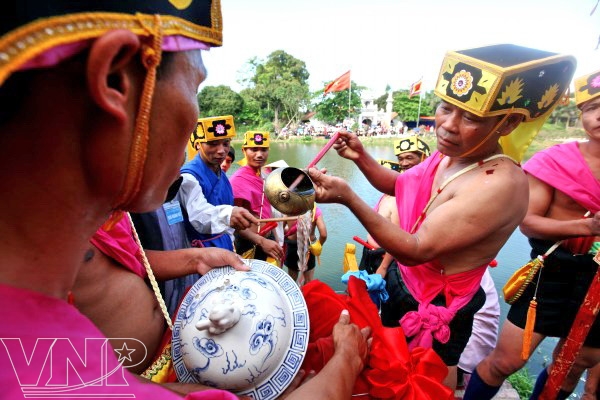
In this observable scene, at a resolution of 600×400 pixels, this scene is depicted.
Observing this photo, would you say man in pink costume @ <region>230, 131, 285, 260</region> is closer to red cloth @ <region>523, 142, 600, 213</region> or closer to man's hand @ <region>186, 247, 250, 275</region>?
man's hand @ <region>186, 247, 250, 275</region>

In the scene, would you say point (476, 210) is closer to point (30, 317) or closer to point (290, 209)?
point (290, 209)

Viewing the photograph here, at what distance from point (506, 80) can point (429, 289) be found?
3.93 ft

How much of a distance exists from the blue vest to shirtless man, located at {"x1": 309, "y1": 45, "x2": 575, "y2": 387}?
200 centimetres

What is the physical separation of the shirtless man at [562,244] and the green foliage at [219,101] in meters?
29.0

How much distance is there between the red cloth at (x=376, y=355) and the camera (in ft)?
4.22

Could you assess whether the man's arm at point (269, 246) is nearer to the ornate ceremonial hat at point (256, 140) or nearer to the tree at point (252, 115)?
the ornate ceremonial hat at point (256, 140)

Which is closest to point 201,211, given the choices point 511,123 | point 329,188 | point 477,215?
point 329,188

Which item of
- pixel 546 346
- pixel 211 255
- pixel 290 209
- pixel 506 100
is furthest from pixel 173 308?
pixel 546 346

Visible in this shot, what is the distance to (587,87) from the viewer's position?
2.39m

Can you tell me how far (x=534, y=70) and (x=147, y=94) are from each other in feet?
6.27

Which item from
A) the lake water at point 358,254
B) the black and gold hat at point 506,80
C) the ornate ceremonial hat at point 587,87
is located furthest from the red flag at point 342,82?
the black and gold hat at point 506,80

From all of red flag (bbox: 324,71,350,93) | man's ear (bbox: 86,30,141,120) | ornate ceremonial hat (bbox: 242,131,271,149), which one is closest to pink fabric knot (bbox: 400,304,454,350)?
man's ear (bbox: 86,30,141,120)

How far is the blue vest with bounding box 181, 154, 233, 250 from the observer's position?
3.34 metres

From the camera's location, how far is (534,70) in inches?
67.3
